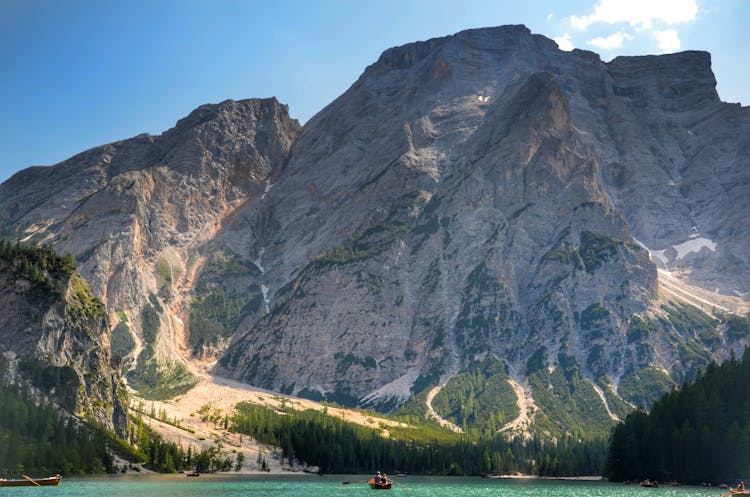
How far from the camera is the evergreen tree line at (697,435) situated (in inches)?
5768

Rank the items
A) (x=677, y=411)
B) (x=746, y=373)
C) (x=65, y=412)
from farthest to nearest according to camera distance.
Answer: (x=65, y=412) → (x=677, y=411) → (x=746, y=373)

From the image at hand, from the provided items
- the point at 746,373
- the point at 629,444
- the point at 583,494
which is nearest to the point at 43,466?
the point at 583,494

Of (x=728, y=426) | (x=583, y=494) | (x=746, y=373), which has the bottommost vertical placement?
(x=583, y=494)

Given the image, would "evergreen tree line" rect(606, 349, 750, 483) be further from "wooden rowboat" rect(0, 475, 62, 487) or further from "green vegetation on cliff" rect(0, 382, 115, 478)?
"wooden rowboat" rect(0, 475, 62, 487)

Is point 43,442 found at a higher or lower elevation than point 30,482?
higher

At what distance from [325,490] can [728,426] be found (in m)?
70.2

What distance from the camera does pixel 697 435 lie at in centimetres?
15212

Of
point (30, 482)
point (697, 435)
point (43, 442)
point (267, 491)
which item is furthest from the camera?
point (43, 442)

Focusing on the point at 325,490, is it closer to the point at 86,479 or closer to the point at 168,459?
the point at 86,479

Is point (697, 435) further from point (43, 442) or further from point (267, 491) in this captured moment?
point (43, 442)

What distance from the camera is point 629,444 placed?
175 metres

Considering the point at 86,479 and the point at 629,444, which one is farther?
the point at 629,444

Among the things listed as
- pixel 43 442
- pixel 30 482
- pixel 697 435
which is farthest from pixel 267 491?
pixel 697 435

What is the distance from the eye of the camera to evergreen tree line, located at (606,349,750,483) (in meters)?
146
